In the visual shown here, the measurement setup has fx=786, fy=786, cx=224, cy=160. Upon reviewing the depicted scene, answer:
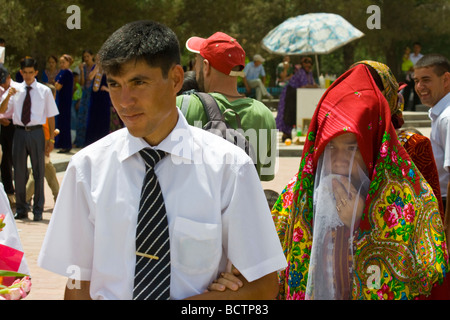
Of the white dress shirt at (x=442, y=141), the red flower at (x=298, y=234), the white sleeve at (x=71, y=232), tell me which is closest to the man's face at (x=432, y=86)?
the white dress shirt at (x=442, y=141)

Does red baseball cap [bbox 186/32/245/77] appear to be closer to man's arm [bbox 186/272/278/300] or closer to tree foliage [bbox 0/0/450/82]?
man's arm [bbox 186/272/278/300]

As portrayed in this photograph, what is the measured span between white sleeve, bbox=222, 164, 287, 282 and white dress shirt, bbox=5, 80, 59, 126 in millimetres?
7483

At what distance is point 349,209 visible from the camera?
357 centimetres

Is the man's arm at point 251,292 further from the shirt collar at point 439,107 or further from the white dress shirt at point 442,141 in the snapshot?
the shirt collar at point 439,107

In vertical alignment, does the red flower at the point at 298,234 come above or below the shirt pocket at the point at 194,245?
below

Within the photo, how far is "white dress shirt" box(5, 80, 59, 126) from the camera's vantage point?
944cm

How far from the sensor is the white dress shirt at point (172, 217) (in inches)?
90.4

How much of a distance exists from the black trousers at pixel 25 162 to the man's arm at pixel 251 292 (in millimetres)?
7384

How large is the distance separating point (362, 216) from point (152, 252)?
1525 mm

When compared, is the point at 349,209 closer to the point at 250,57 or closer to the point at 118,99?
the point at 118,99

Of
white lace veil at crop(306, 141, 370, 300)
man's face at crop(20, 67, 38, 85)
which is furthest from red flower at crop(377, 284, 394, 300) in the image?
man's face at crop(20, 67, 38, 85)

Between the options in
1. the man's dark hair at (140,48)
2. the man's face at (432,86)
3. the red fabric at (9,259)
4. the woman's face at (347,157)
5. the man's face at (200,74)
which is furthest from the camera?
the man's face at (432,86)

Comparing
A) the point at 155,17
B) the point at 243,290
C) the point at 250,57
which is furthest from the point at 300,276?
the point at 250,57

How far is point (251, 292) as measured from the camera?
2354mm
